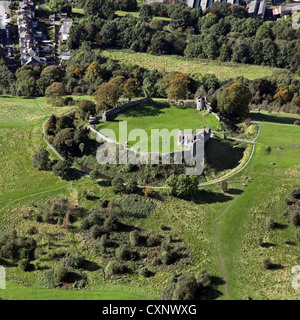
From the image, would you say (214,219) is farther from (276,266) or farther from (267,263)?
(276,266)

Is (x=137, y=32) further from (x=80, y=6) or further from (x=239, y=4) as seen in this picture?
(x=239, y=4)

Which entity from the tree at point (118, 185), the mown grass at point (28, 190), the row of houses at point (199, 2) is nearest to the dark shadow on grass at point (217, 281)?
the mown grass at point (28, 190)

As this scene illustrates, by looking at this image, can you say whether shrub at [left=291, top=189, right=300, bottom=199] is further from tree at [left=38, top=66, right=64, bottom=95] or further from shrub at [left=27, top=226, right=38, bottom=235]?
tree at [left=38, top=66, right=64, bottom=95]

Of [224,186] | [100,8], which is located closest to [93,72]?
[100,8]

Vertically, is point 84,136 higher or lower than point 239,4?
lower

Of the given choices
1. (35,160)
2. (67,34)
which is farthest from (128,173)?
(67,34)

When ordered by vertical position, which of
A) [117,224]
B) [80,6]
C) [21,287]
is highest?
[80,6]
